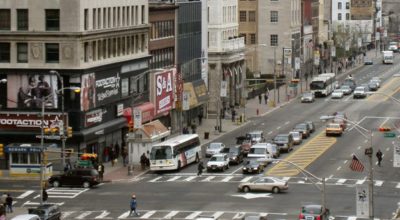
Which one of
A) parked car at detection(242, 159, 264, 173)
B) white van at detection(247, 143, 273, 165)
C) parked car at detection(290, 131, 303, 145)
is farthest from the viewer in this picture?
parked car at detection(290, 131, 303, 145)

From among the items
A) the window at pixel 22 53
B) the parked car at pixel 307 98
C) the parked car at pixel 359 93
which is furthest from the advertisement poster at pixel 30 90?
the parked car at pixel 359 93

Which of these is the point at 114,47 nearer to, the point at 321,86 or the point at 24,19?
the point at 24,19

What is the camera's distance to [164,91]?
12538 centimetres

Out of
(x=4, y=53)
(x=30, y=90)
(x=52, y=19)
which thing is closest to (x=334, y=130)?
(x=52, y=19)

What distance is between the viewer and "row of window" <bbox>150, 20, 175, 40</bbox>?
127 meters

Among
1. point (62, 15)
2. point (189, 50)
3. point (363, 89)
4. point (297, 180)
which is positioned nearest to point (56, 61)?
point (62, 15)

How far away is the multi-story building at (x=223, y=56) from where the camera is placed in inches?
5930

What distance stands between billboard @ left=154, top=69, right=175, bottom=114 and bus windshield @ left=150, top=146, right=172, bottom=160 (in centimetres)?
1990

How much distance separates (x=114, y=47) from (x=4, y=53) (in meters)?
11.9

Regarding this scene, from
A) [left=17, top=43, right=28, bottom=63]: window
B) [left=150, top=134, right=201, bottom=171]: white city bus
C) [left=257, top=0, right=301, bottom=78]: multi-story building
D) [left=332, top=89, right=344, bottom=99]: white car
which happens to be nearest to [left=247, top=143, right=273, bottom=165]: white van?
[left=150, top=134, right=201, bottom=171]: white city bus

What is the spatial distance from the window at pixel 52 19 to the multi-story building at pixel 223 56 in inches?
1743

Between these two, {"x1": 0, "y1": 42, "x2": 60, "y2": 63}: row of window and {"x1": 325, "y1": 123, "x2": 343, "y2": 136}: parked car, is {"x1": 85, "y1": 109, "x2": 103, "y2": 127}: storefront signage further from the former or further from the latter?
{"x1": 325, "y1": 123, "x2": 343, "y2": 136}: parked car

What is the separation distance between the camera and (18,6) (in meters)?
104

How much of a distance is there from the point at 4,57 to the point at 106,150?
12.3 m
